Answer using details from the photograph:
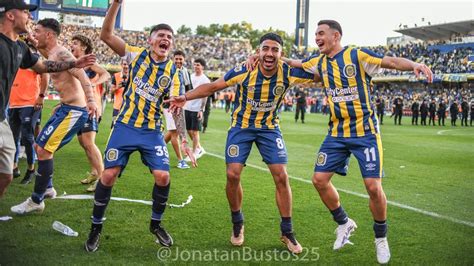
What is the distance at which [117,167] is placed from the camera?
528cm

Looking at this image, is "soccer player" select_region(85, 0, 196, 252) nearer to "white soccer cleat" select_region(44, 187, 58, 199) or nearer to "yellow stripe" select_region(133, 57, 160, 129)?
"yellow stripe" select_region(133, 57, 160, 129)

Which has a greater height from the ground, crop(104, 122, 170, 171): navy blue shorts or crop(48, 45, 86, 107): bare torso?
crop(48, 45, 86, 107): bare torso

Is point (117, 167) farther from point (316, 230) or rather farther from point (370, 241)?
point (370, 241)

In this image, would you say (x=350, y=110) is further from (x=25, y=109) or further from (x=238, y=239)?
(x=25, y=109)

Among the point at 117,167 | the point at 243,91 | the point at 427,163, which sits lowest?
the point at 427,163

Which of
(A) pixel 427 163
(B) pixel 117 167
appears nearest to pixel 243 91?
(B) pixel 117 167

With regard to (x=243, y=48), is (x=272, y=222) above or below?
below

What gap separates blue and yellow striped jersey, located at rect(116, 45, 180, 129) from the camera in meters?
5.48

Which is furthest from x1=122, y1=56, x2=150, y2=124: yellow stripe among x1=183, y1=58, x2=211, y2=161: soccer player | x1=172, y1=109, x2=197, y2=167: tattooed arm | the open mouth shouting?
x1=183, y1=58, x2=211, y2=161: soccer player

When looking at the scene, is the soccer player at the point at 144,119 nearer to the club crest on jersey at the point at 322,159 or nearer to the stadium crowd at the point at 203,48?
the club crest on jersey at the point at 322,159

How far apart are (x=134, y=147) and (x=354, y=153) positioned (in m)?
2.32

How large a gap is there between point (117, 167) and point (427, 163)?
968 centimetres

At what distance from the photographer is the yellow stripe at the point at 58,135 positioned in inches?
259

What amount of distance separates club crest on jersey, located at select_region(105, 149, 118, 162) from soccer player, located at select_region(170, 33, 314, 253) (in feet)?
2.59
